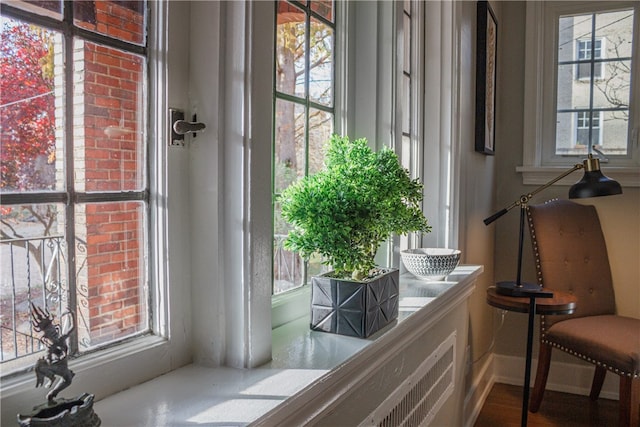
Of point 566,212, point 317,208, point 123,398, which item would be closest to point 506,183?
point 566,212

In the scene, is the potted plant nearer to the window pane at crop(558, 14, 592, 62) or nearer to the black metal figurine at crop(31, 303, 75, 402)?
the black metal figurine at crop(31, 303, 75, 402)

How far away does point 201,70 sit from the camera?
97 centimetres

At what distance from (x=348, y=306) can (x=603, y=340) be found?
1778mm

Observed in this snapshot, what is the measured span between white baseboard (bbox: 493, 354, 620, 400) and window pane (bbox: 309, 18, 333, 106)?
2.36 metres

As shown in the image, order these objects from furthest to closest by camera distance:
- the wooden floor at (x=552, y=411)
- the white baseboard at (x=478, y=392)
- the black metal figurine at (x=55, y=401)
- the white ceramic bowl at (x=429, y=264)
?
the wooden floor at (x=552, y=411), the white baseboard at (x=478, y=392), the white ceramic bowl at (x=429, y=264), the black metal figurine at (x=55, y=401)

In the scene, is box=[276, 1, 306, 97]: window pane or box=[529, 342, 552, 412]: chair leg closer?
box=[276, 1, 306, 97]: window pane

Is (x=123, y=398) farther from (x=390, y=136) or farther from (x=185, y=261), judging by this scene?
(x=390, y=136)

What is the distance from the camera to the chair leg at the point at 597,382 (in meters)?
2.92

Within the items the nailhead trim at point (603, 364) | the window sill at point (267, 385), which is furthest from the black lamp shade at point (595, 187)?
the window sill at point (267, 385)

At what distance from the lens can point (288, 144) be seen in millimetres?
1415

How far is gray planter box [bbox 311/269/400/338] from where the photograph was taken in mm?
1201

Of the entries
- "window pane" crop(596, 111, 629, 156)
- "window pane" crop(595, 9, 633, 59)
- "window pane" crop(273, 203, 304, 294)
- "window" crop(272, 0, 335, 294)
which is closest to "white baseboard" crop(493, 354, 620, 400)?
"window pane" crop(596, 111, 629, 156)

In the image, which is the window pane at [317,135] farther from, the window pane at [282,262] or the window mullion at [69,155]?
the window mullion at [69,155]

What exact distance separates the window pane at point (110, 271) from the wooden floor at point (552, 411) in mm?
2221
